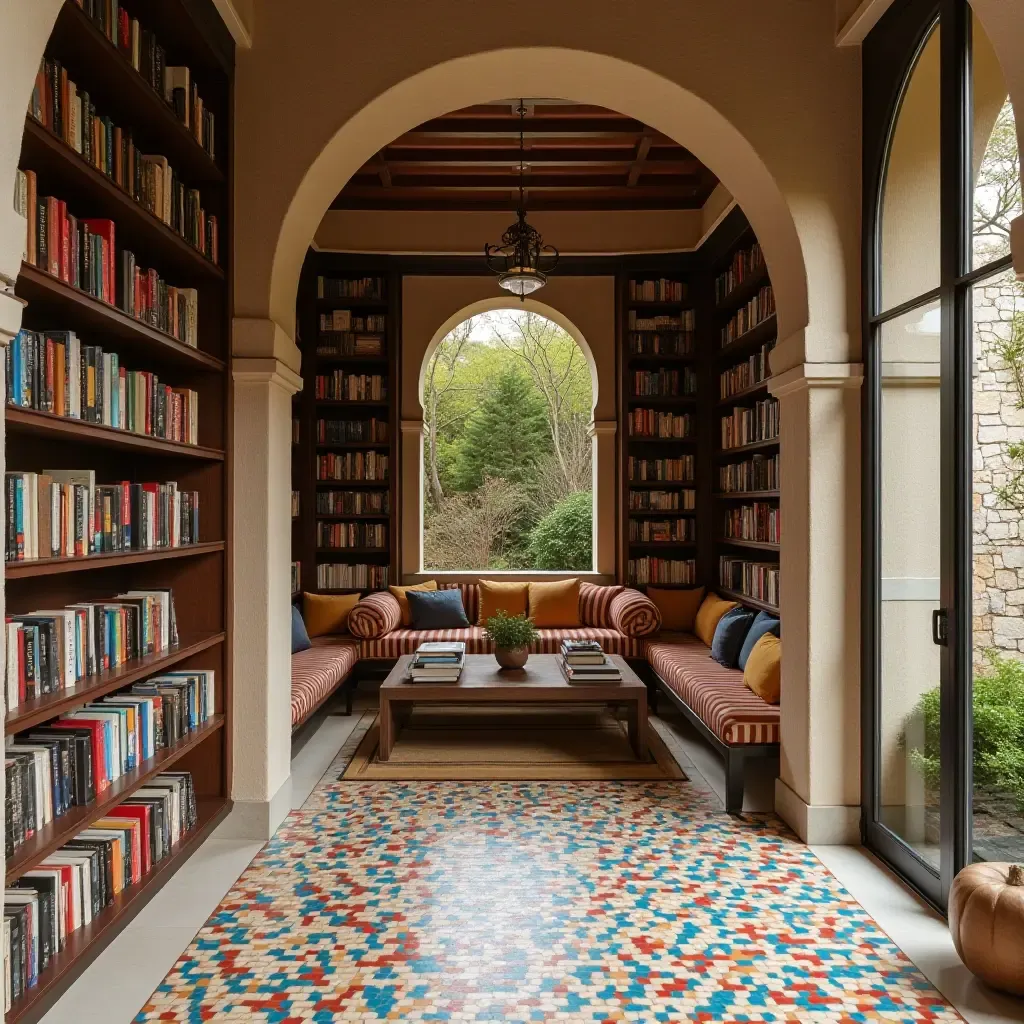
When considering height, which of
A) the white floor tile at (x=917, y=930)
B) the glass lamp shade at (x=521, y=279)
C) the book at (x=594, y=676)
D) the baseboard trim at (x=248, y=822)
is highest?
the glass lamp shade at (x=521, y=279)

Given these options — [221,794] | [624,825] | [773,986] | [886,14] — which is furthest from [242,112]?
[773,986]

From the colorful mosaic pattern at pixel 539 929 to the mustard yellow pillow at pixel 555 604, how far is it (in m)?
2.99

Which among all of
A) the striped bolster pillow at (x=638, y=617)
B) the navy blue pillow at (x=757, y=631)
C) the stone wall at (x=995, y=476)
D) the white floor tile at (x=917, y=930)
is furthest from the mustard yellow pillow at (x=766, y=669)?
the striped bolster pillow at (x=638, y=617)

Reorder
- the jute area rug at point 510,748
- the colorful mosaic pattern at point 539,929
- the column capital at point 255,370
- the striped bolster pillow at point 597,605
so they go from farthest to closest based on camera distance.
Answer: the striped bolster pillow at point 597,605
the jute area rug at point 510,748
the column capital at point 255,370
the colorful mosaic pattern at point 539,929

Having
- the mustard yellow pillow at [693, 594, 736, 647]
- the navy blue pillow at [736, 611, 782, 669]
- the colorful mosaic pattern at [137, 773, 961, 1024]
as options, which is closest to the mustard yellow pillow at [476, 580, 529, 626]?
the mustard yellow pillow at [693, 594, 736, 647]

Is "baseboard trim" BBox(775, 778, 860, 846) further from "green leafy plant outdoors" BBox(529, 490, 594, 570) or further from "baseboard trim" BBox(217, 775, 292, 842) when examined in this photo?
"green leafy plant outdoors" BBox(529, 490, 594, 570)

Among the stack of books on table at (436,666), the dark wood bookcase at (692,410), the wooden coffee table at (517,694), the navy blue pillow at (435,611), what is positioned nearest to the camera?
the wooden coffee table at (517,694)

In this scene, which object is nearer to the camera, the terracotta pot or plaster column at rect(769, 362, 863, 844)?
plaster column at rect(769, 362, 863, 844)

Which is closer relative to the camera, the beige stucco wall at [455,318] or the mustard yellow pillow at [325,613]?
the mustard yellow pillow at [325,613]

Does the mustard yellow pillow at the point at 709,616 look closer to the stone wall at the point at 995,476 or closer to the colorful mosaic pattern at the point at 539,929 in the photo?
the colorful mosaic pattern at the point at 539,929

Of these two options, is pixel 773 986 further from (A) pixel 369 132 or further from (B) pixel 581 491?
(B) pixel 581 491

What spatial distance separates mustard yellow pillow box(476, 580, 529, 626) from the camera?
24.1 ft

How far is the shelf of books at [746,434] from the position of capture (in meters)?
5.88

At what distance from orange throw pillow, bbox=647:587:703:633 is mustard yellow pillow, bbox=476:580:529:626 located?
1136 millimetres
